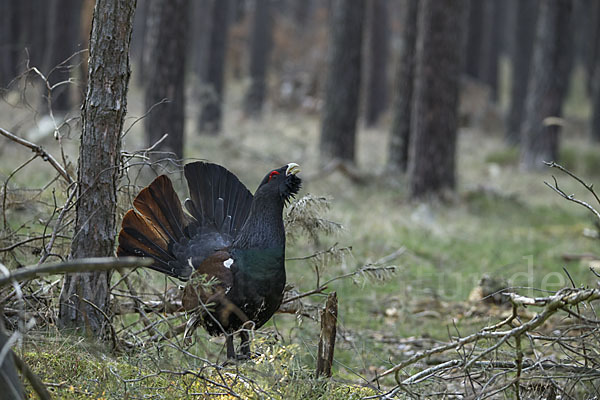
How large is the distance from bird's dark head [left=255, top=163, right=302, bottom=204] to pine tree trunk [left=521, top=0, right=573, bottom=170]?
1147 centimetres

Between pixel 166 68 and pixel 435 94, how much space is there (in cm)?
403

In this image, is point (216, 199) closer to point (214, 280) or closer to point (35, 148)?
point (214, 280)

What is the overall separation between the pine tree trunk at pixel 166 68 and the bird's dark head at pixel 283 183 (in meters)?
4.95

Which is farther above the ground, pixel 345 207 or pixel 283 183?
pixel 283 183

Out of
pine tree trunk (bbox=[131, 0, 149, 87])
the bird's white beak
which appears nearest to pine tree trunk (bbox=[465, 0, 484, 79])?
pine tree trunk (bbox=[131, 0, 149, 87])

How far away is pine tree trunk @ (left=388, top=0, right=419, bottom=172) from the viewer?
12.0 metres

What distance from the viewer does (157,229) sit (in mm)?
4277

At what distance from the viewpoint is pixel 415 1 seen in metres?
12.0

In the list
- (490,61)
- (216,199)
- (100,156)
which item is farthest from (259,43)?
(100,156)

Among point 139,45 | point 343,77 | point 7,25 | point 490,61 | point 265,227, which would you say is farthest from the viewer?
point 139,45

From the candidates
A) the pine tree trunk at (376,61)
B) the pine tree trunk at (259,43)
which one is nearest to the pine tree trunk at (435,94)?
the pine tree trunk at (376,61)

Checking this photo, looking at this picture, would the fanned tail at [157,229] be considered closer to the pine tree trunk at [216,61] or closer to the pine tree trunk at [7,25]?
the pine tree trunk at [216,61]

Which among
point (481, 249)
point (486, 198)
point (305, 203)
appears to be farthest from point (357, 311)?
point (486, 198)

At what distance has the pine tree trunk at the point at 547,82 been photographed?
14.1m
